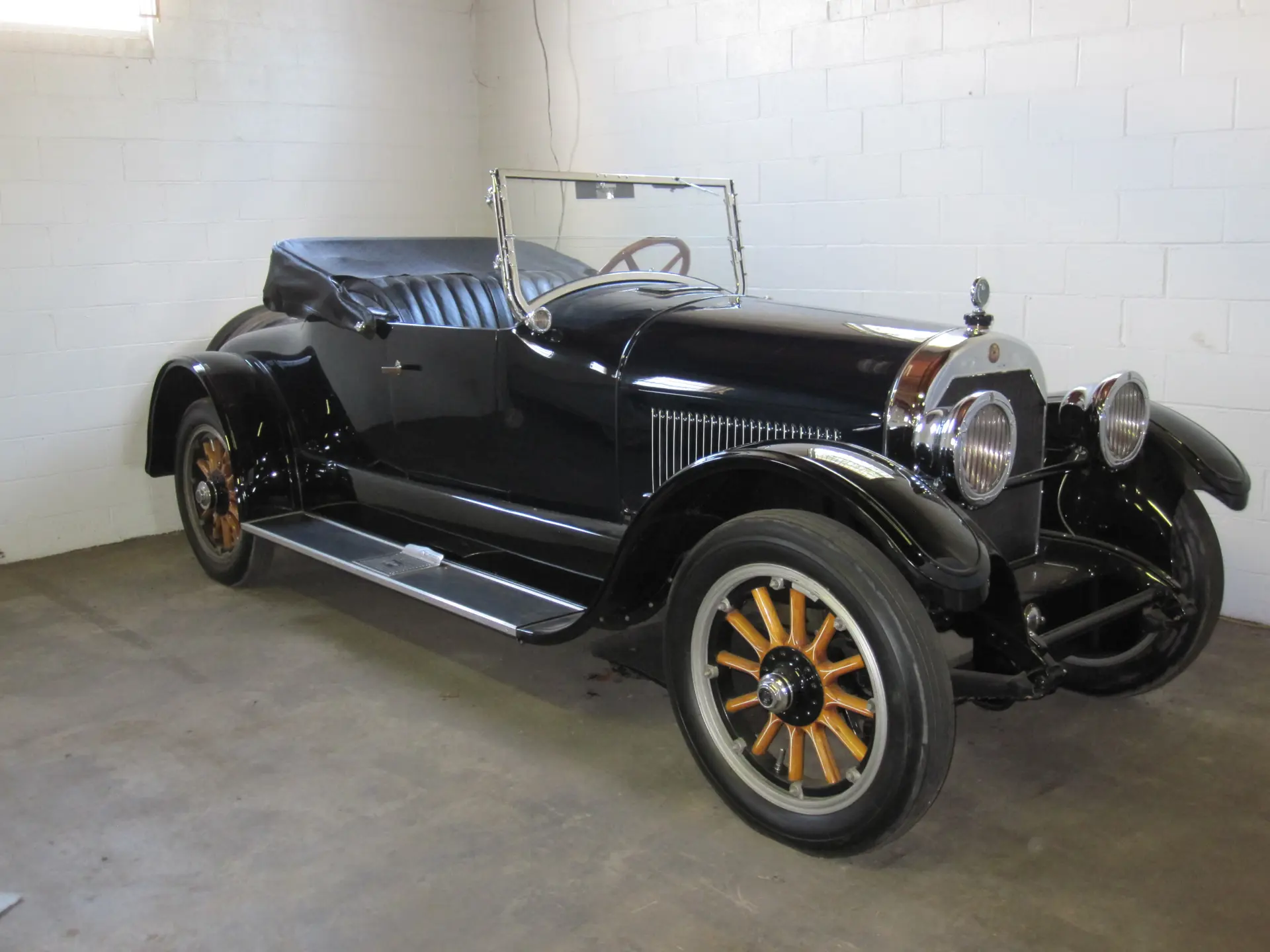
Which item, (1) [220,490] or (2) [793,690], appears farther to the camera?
(1) [220,490]

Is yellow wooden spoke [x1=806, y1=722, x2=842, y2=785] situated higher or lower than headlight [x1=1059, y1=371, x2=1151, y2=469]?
lower

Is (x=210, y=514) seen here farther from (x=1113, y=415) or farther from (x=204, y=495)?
(x=1113, y=415)

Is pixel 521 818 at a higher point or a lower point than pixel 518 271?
lower

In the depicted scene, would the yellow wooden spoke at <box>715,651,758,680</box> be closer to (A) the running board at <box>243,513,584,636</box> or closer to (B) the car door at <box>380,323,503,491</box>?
(A) the running board at <box>243,513,584,636</box>

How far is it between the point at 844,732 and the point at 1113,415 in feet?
4.14

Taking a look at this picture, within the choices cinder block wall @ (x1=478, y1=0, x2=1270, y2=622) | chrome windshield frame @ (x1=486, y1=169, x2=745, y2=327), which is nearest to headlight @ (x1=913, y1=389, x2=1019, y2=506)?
chrome windshield frame @ (x1=486, y1=169, x2=745, y2=327)

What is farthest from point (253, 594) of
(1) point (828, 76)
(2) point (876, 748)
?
(1) point (828, 76)

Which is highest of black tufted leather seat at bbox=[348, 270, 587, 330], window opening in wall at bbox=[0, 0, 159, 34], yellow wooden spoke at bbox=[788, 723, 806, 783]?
window opening in wall at bbox=[0, 0, 159, 34]

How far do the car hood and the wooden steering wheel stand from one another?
41cm

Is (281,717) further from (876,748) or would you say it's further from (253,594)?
(876,748)

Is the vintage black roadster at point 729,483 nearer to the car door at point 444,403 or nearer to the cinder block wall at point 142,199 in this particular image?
the car door at point 444,403

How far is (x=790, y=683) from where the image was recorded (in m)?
2.50

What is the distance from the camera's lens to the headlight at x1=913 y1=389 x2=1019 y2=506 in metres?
2.60

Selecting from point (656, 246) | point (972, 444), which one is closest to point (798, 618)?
point (972, 444)
